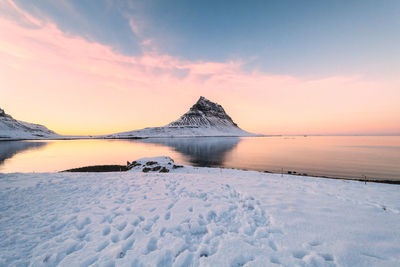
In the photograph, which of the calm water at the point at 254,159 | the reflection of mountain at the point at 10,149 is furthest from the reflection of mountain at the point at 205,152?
the reflection of mountain at the point at 10,149

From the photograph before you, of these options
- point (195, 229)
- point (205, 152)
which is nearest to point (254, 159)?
point (205, 152)

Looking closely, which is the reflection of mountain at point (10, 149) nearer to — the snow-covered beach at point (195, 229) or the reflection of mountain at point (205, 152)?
the reflection of mountain at point (205, 152)

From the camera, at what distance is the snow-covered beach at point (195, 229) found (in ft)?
13.0

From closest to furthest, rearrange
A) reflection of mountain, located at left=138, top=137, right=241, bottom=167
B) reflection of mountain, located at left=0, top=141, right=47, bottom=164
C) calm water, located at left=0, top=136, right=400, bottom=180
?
1. calm water, located at left=0, top=136, right=400, bottom=180
2. reflection of mountain, located at left=138, top=137, right=241, bottom=167
3. reflection of mountain, located at left=0, top=141, right=47, bottom=164

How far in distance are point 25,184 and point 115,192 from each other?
6.27m

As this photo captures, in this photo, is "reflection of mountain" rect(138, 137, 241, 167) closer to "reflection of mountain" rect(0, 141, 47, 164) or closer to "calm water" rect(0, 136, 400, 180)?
"calm water" rect(0, 136, 400, 180)

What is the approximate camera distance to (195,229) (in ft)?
17.3

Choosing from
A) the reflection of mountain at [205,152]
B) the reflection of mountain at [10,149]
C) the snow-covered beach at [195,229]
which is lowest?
the reflection of mountain at [10,149]

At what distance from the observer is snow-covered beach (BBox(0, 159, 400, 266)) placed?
3.97m

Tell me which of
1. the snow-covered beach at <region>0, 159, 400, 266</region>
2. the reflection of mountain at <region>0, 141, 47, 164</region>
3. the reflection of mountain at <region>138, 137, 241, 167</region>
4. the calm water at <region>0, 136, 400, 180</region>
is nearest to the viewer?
the snow-covered beach at <region>0, 159, 400, 266</region>

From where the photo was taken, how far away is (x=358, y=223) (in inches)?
209

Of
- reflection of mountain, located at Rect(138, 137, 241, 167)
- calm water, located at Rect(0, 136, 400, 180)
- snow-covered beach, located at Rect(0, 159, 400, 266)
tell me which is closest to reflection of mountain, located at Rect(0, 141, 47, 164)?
calm water, located at Rect(0, 136, 400, 180)

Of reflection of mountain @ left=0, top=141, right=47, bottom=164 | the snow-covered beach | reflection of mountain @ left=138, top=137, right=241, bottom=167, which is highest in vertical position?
the snow-covered beach

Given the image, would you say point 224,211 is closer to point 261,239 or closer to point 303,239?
point 261,239
